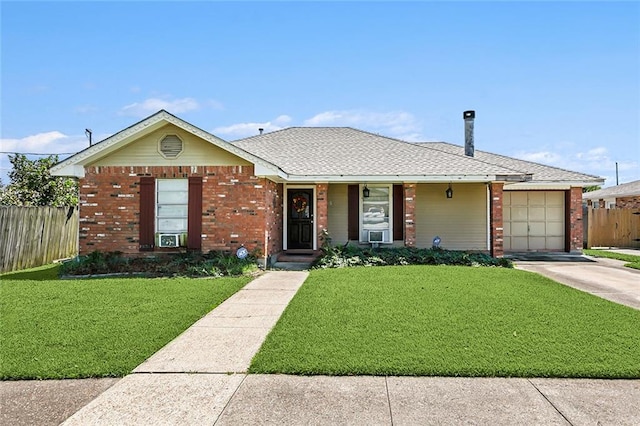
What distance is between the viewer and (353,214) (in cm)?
1460

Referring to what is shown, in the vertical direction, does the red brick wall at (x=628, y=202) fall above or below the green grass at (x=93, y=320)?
above

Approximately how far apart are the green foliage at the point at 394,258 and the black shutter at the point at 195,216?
3294 mm

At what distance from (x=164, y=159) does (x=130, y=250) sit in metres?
2.67

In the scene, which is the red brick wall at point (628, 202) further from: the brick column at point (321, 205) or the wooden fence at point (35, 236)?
the wooden fence at point (35, 236)

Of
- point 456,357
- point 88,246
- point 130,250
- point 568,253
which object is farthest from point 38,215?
point 568,253

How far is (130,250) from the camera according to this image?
40.0 feet

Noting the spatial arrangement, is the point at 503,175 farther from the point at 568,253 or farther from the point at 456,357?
the point at 456,357

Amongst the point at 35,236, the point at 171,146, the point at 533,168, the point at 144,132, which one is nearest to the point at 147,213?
the point at 171,146

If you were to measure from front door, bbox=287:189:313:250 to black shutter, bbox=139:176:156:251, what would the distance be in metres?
4.35

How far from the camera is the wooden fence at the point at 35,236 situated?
38.5 ft

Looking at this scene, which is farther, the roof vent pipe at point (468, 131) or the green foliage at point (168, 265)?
the roof vent pipe at point (468, 131)

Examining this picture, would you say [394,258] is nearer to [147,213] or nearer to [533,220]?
[147,213]

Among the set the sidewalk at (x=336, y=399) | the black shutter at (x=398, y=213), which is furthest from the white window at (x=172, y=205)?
the sidewalk at (x=336, y=399)

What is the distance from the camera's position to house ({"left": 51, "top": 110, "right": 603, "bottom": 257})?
Result: 1206cm
